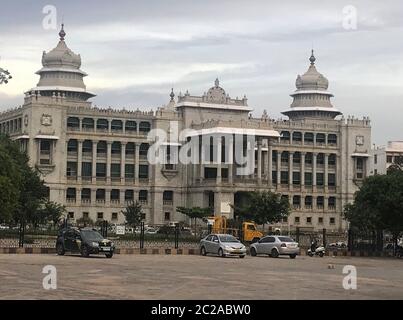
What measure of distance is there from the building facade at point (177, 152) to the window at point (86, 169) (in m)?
0.13

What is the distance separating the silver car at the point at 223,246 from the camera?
1656 inches

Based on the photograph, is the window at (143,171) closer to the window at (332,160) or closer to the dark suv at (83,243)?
the window at (332,160)

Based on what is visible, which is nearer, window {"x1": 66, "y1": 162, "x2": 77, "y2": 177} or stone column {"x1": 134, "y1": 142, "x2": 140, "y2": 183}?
window {"x1": 66, "y1": 162, "x2": 77, "y2": 177}

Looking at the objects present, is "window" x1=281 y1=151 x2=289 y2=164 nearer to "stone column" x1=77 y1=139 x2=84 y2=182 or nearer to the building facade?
the building facade

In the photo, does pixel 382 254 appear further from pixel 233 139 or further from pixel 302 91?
pixel 302 91

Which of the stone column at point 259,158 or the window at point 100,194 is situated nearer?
the stone column at point 259,158

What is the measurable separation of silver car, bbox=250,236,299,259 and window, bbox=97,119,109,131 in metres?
62.1

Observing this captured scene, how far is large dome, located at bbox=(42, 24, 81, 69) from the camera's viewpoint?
112 m

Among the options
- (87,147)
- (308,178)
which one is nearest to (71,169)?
(87,147)

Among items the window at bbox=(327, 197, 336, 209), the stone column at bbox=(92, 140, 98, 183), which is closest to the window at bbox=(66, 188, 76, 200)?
the stone column at bbox=(92, 140, 98, 183)

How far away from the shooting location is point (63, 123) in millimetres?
102500

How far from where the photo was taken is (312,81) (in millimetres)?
125188

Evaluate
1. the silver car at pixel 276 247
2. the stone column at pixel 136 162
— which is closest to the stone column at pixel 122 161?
the stone column at pixel 136 162
